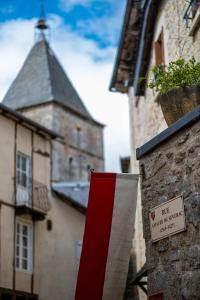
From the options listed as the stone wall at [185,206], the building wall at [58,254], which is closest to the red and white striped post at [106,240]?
the stone wall at [185,206]

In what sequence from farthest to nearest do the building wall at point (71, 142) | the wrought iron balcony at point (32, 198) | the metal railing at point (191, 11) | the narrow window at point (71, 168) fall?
1. the narrow window at point (71, 168)
2. the building wall at point (71, 142)
3. the wrought iron balcony at point (32, 198)
4. the metal railing at point (191, 11)

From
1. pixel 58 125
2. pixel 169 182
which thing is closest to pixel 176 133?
pixel 169 182

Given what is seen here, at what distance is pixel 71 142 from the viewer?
52.4 metres

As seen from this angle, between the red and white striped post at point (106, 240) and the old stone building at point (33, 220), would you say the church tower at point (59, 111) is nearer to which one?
the old stone building at point (33, 220)

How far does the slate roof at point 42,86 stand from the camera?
51.5 metres

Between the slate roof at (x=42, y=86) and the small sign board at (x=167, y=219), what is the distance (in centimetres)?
4474

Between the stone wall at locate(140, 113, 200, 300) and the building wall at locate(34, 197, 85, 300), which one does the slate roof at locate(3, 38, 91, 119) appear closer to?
the building wall at locate(34, 197, 85, 300)

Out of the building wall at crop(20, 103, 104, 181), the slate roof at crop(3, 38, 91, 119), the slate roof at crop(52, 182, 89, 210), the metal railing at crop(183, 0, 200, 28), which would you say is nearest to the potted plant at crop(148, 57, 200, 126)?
the metal railing at crop(183, 0, 200, 28)

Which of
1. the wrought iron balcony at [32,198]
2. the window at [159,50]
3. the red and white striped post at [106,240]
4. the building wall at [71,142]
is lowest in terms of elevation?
the red and white striped post at [106,240]

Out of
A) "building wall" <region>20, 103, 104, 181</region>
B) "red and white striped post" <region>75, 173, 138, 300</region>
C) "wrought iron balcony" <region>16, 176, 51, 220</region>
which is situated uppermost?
"building wall" <region>20, 103, 104, 181</region>

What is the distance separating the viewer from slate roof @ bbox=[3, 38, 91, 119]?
51.5 meters

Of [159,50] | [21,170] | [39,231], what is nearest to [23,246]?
[39,231]

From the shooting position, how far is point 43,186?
61.8 feet

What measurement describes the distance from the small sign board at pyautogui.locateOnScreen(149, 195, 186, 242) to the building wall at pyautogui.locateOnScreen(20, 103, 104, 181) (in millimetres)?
42951
